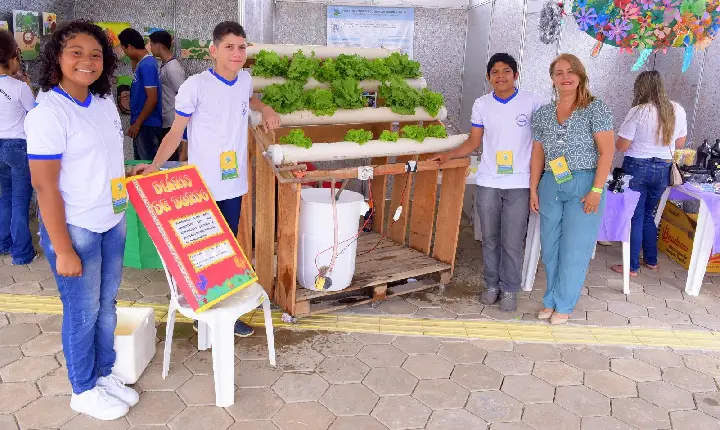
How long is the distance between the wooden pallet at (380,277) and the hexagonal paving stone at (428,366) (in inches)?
31.5

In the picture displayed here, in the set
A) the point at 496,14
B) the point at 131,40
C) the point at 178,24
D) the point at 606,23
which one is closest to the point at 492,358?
the point at 606,23

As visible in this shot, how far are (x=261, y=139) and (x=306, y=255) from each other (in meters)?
0.89

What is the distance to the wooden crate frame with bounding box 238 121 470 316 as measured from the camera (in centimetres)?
421

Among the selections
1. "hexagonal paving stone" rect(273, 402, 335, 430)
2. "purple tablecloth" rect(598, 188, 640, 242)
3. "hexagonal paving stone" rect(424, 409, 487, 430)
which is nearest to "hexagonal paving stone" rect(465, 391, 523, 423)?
"hexagonal paving stone" rect(424, 409, 487, 430)

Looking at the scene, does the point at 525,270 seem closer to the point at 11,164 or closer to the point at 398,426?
the point at 398,426

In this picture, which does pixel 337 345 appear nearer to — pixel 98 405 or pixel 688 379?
pixel 98 405

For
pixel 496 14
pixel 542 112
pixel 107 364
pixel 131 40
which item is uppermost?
pixel 496 14

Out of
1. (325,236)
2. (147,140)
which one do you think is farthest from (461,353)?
(147,140)

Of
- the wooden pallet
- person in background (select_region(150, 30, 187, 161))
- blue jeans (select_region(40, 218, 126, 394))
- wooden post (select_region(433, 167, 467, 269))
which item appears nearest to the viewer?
blue jeans (select_region(40, 218, 126, 394))

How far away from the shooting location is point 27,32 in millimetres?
6398

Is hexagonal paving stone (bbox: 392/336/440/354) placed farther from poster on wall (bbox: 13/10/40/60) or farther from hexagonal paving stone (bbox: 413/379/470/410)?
poster on wall (bbox: 13/10/40/60)

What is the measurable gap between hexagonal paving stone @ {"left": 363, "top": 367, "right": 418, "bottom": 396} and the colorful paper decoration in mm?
3277

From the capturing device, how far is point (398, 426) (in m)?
3.25

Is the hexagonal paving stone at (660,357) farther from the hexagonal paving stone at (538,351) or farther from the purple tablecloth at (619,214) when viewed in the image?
the purple tablecloth at (619,214)
